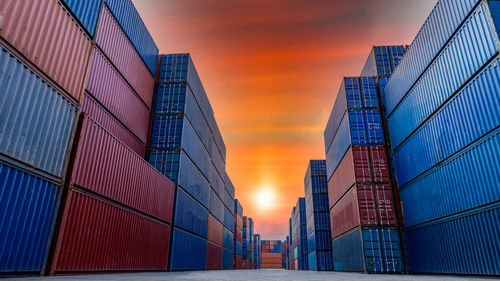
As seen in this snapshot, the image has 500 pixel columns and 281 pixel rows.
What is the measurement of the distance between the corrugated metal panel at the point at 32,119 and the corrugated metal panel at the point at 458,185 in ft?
49.2

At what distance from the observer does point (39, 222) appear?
8.11m

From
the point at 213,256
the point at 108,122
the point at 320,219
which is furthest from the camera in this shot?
the point at 320,219

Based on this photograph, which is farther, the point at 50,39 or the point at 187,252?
the point at 187,252

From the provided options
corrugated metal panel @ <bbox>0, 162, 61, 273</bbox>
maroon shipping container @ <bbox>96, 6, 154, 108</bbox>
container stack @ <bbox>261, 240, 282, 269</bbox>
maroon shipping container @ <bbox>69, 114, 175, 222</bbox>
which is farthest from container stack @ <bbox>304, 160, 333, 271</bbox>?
container stack @ <bbox>261, 240, 282, 269</bbox>

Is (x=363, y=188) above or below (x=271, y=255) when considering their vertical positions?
above

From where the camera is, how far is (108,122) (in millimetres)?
14531

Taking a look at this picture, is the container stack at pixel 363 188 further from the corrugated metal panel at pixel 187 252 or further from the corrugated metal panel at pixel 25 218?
the corrugated metal panel at pixel 25 218

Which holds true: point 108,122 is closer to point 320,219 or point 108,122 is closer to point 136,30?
point 136,30

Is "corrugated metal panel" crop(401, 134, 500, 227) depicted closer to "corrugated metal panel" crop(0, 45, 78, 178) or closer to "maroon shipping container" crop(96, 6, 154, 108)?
"corrugated metal panel" crop(0, 45, 78, 178)

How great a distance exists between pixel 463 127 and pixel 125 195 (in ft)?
49.0

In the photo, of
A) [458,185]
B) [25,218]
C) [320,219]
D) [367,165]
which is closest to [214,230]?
[320,219]

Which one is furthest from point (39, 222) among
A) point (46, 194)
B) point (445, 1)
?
point (445, 1)

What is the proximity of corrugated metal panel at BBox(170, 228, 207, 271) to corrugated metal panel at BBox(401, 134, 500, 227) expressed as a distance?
14.4 m

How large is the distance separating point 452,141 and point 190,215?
17.7 meters
